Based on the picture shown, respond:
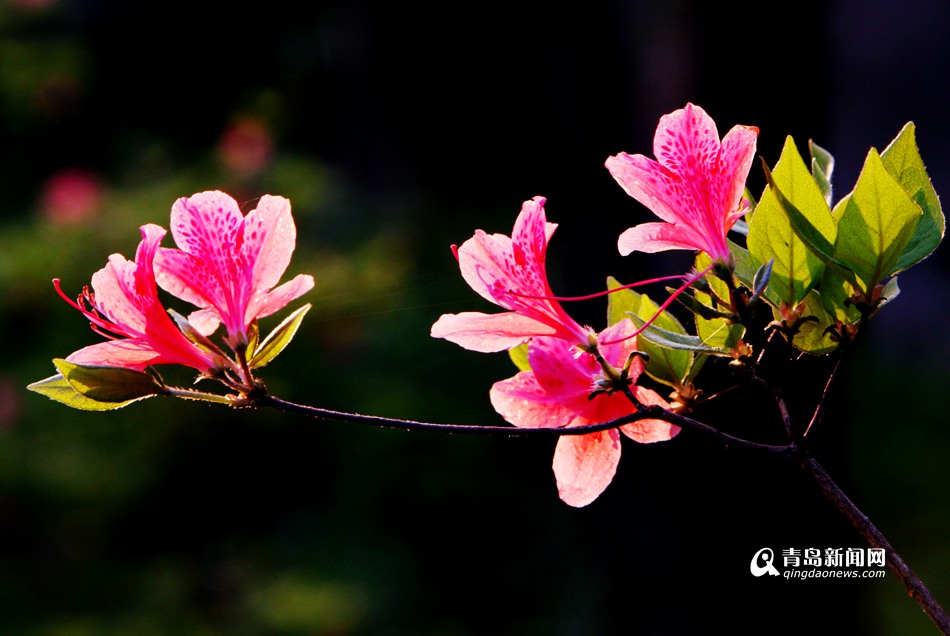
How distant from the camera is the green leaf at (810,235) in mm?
394

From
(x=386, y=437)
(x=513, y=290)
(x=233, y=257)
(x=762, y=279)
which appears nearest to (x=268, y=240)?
(x=233, y=257)

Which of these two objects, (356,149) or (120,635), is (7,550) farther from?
(356,149)

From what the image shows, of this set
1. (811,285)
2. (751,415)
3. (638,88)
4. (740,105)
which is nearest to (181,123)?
(638,88)

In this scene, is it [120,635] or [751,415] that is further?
[120,635]

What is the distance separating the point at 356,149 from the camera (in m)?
4.00

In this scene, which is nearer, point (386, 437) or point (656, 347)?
point (656, 347)

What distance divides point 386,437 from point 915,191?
1.99 meters

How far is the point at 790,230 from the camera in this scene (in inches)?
16.6

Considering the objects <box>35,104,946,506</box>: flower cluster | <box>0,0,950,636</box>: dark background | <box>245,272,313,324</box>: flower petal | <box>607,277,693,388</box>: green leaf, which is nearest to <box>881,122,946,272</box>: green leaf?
<box>35,104,946,506</box>: flower cluster

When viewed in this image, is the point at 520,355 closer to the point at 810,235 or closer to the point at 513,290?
the point at 513,290

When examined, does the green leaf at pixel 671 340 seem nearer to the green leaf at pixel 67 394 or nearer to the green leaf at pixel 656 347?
the green leaf at pixel 656 347

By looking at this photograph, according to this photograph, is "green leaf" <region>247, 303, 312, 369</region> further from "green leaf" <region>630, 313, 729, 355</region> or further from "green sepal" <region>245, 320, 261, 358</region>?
"green leaf" <region>630, 313, 729, 355</region>

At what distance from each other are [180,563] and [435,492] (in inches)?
24.5

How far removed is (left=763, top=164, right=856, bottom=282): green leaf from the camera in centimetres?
39
